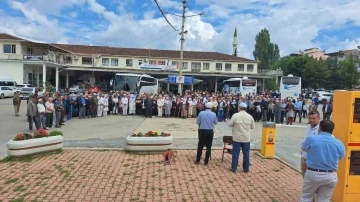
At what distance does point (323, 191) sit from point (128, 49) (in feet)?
178

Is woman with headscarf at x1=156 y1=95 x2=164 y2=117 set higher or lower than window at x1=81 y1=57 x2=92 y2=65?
lower

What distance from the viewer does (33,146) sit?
8742 mm

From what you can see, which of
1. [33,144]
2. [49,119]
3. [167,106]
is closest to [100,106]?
[167,106]

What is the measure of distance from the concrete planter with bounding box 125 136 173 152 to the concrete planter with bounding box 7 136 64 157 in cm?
214

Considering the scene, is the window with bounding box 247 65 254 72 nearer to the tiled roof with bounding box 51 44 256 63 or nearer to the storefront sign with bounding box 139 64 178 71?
the tiled roof with bounding box 51 44 256 63

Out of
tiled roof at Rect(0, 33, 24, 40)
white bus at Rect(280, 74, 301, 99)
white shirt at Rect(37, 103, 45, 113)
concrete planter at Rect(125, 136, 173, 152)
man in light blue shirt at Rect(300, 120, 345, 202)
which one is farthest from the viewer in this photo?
tiled roof at Rect(0, 33, 24, 40)

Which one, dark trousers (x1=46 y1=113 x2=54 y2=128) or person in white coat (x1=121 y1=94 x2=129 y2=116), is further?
person in white coat (x1=121 y1=94 x2=129 y2=116)

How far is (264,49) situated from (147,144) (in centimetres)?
6723

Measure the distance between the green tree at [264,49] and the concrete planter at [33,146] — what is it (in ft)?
220

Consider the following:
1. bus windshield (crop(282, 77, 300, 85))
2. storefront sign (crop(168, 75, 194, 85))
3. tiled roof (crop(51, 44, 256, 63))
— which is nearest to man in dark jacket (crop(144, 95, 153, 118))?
storefront sign (crop(168, 75, 194, 85))

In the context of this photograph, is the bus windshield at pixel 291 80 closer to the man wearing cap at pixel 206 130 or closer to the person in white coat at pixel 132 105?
the person in white coat at pixel 132 105

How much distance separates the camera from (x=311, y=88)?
61.8 metres

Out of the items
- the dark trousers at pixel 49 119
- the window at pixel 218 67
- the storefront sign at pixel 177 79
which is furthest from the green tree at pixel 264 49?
the dark trousers at pixel 49 119

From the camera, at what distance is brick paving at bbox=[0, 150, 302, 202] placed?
595cm
